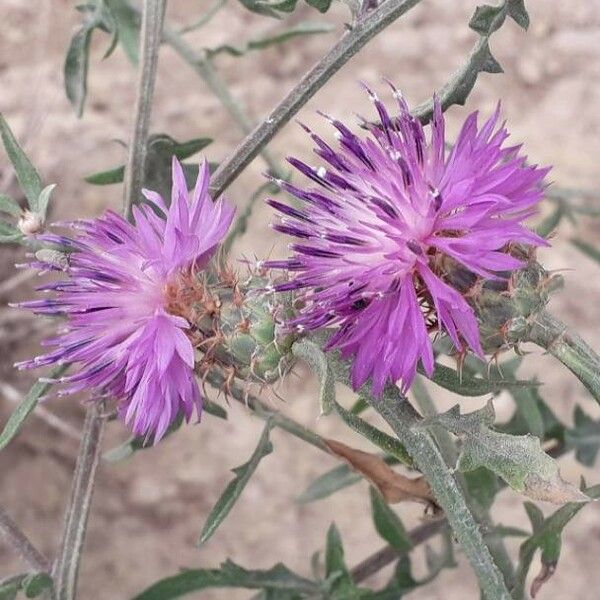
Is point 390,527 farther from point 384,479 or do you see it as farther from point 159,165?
point 159,165

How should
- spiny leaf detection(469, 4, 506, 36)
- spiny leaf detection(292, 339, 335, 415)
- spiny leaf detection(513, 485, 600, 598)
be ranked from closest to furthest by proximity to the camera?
spiny leaf detection(292, 339, 335, 415) → spiny leaf detection(469, 4, 506, 36) → spiny leaf detection(513, 485, 600, 598)

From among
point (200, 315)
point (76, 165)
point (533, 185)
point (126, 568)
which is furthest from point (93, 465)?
point (76, 165)

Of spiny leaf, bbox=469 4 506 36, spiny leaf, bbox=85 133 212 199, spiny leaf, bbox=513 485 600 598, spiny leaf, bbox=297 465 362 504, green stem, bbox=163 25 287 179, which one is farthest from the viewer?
green stem, bbox=163 25 287 179

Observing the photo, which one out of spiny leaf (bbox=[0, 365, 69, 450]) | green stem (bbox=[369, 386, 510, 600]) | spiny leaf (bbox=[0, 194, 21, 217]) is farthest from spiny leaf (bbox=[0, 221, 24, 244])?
green stem (bbox=[369, 386, 510, 600])

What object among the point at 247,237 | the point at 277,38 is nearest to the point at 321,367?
the point at 277,38

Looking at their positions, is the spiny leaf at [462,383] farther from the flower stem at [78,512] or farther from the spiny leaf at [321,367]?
the flower stem at [78,512]

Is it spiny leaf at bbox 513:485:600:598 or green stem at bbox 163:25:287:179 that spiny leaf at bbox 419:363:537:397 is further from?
green stem at bbox 163:25:287:179
